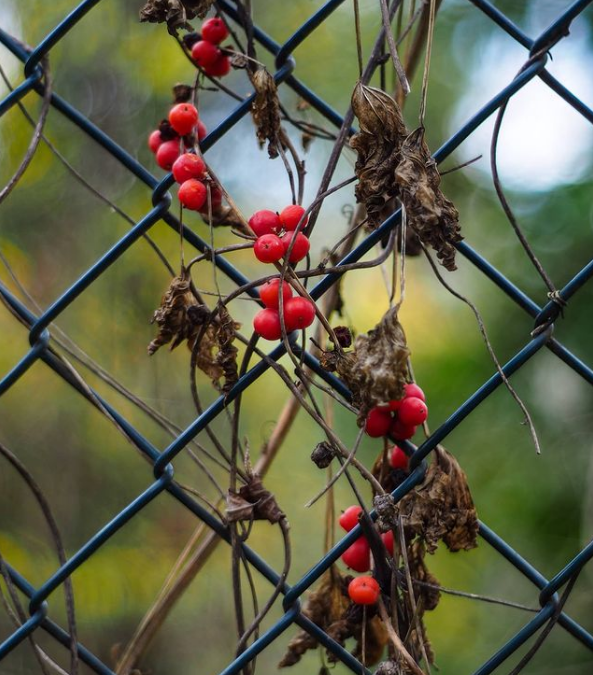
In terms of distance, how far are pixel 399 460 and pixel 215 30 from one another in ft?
1.24

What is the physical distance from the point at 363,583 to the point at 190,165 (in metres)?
0.33

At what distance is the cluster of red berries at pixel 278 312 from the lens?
0.49 metres

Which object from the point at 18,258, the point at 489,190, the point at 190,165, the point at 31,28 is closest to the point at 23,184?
the point at 18,258

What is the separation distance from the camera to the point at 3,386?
1.82 ft

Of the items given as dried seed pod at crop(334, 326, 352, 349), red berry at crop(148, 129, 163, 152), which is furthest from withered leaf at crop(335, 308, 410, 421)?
red berry at crop(148, 129, 163, 152)

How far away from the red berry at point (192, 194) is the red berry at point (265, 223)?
0.16 ft

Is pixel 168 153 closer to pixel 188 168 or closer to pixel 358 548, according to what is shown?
pixel 188 168

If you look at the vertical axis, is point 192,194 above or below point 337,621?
above

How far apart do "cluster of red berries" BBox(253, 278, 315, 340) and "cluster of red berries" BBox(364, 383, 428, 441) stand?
9cm

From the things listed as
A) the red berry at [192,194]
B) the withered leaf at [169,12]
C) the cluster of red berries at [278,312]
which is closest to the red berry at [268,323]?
the cluster of red berries at [278,312]

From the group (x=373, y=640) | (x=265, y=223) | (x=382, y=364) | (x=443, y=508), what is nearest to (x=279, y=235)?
(x=265, y=223)

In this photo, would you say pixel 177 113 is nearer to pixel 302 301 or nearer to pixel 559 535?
pixel 302 301

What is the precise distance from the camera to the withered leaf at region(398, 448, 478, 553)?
21.1 inches

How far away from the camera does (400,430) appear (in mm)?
551
